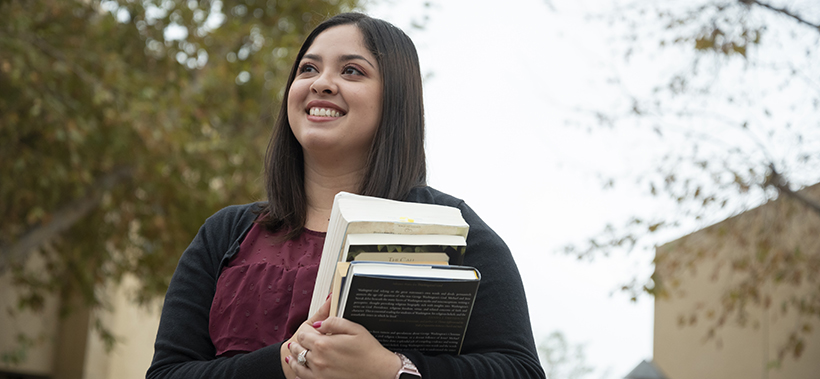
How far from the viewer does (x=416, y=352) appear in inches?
54.1

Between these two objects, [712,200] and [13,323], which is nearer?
[712,200]

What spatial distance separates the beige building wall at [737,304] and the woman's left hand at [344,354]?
589 centimetres

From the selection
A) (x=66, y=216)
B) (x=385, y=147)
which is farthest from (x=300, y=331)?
(x=66, y=216)

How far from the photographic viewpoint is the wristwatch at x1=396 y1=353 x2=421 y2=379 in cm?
131

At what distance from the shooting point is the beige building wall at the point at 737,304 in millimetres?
6949

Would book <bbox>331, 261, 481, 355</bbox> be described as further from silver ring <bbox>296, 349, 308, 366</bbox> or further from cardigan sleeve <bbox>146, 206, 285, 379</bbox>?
cardigan sleeve <bbox>146, 206, 285, 379</bbox>

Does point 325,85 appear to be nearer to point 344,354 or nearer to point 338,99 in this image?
point 338,99

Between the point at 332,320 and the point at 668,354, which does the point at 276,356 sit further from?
the point at 668,354

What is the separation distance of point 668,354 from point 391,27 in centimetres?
1022

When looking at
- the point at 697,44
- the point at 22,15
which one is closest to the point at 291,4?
the point at 22,15

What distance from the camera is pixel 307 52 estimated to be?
70.5 inches

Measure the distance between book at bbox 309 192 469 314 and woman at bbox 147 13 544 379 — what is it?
0.35ft

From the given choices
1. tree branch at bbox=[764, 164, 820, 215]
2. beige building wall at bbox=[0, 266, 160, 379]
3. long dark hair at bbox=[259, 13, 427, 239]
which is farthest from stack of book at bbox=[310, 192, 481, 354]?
beige building wall at bbox=[0, 266, 160, 379]

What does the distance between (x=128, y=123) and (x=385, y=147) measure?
4578 millimetres
